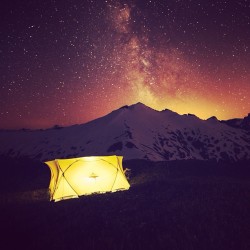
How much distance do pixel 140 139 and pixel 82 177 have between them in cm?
8119

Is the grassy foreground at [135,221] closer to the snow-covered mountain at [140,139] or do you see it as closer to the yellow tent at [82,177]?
the yellow tent at [82,177]

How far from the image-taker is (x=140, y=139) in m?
99.5

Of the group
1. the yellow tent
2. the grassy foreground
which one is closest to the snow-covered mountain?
the yellow tent

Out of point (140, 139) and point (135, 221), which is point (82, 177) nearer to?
point (135, 221)

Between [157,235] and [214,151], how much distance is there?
343 feet

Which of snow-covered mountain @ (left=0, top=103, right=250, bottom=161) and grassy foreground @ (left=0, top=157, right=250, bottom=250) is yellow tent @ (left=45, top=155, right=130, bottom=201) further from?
snow-covered mountain @ (left=0, top=103, right=250, bottom=161)

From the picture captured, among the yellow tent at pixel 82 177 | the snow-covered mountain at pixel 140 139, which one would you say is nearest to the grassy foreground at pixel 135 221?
the yellow tent at pixel 82 177

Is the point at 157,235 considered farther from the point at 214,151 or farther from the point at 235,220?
the point at 214,151

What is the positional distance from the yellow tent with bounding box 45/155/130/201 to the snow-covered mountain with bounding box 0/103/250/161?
60.6 meters

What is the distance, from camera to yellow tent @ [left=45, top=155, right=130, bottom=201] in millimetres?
18312

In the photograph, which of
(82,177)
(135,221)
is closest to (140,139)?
(82,177)

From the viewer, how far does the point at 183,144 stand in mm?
111250

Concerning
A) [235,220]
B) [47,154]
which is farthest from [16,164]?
[235,220]

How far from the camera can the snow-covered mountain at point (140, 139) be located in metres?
94.7
